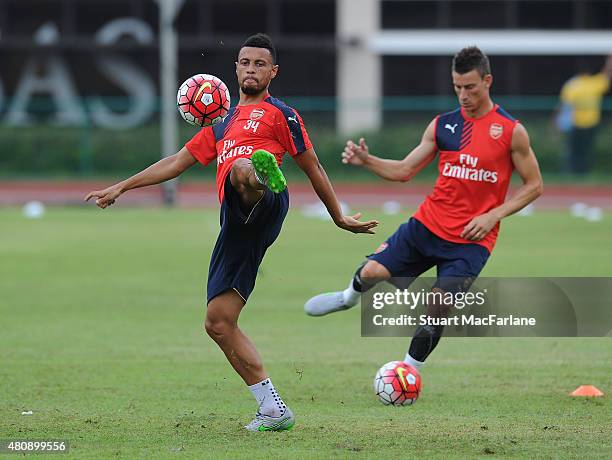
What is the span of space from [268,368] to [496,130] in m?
2.68

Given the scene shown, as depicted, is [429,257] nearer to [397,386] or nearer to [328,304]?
[328,304]

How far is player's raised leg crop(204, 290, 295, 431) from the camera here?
7.41m

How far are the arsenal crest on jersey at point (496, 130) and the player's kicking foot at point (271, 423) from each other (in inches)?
107

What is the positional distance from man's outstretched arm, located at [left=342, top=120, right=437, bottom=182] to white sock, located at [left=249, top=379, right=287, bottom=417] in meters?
2.28

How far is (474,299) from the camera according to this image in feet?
33.0

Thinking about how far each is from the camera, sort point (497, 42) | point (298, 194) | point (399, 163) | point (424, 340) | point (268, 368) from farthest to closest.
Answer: point (497, 42) < point (298, 194) < point (268, 368) < point (399, 163) < point (424, 340)

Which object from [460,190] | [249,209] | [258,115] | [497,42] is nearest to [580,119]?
[497,42]

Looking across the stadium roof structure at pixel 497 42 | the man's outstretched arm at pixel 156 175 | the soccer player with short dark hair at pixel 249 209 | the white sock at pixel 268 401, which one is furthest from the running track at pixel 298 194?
the white sock at pixel 268 401

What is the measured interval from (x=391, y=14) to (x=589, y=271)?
840 inches

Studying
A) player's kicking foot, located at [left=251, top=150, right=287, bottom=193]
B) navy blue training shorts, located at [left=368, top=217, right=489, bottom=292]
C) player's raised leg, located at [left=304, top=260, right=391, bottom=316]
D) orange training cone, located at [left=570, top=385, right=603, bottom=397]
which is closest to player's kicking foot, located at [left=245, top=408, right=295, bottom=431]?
player's kicking foot, located at [left=251, top=150, right=287, bottom=193]

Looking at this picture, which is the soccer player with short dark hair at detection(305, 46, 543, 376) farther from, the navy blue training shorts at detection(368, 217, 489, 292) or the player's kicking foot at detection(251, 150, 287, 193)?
the player's kicking foot at detection(251, 150, 287, 193)

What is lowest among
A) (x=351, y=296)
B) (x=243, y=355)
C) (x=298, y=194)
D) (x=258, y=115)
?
(x=298, y=194)

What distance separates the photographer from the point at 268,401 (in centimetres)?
746

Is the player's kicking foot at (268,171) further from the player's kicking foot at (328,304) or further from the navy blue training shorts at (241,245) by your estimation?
the player's kicking foot at (328,304)
